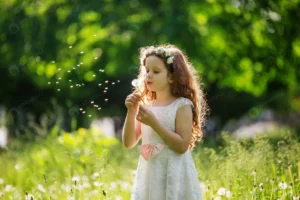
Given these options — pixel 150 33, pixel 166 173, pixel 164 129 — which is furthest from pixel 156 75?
pixel 150 33

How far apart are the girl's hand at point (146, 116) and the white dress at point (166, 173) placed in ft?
0.44

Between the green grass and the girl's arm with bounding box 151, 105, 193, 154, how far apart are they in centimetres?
56

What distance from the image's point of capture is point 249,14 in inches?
396

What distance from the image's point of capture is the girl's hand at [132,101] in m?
3.12

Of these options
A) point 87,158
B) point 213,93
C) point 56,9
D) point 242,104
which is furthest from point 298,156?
point 242,104

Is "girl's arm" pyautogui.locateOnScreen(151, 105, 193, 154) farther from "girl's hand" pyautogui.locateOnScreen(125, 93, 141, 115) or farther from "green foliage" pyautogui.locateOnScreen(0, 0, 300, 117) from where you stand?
"green foliage" pyautogui.locateOnScreen(0, 0, 300, 117)

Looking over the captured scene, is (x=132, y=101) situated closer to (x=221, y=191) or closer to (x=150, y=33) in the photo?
(x=221, y=191)

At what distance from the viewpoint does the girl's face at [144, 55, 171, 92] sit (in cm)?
322

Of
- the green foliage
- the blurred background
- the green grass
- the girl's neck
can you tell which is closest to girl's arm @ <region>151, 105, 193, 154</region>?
the girl's neck

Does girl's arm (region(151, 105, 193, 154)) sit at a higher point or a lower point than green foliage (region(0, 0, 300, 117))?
lower

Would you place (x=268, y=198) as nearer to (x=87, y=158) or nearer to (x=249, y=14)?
(x=87, y=158)

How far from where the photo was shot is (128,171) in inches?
218

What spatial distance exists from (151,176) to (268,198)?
1.29 meters

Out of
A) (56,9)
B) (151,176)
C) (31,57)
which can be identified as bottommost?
(151,176)
